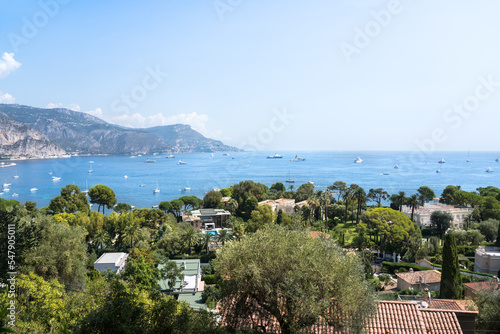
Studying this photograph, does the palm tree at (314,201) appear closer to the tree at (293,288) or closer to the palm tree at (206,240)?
the palm tree at (206,240)

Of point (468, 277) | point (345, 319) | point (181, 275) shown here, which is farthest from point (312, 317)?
point (468, 277)

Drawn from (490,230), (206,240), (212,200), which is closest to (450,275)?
(206,240)

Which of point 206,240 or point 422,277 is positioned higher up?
point 422,277

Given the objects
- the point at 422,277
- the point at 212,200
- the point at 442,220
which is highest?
the point at 422,277

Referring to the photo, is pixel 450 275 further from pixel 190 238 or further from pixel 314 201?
pixel 314 201

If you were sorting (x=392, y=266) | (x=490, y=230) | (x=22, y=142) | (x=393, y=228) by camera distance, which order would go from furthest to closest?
(x=22, y=142) → (x=490, y=230) → (x=393, y=228) → (x=392, y=266)

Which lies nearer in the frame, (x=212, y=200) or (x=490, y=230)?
(x=490, y=230)

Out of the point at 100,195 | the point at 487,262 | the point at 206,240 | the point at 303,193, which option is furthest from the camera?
the point at 303,193

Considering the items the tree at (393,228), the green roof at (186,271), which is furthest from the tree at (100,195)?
the tree at (393,228)
